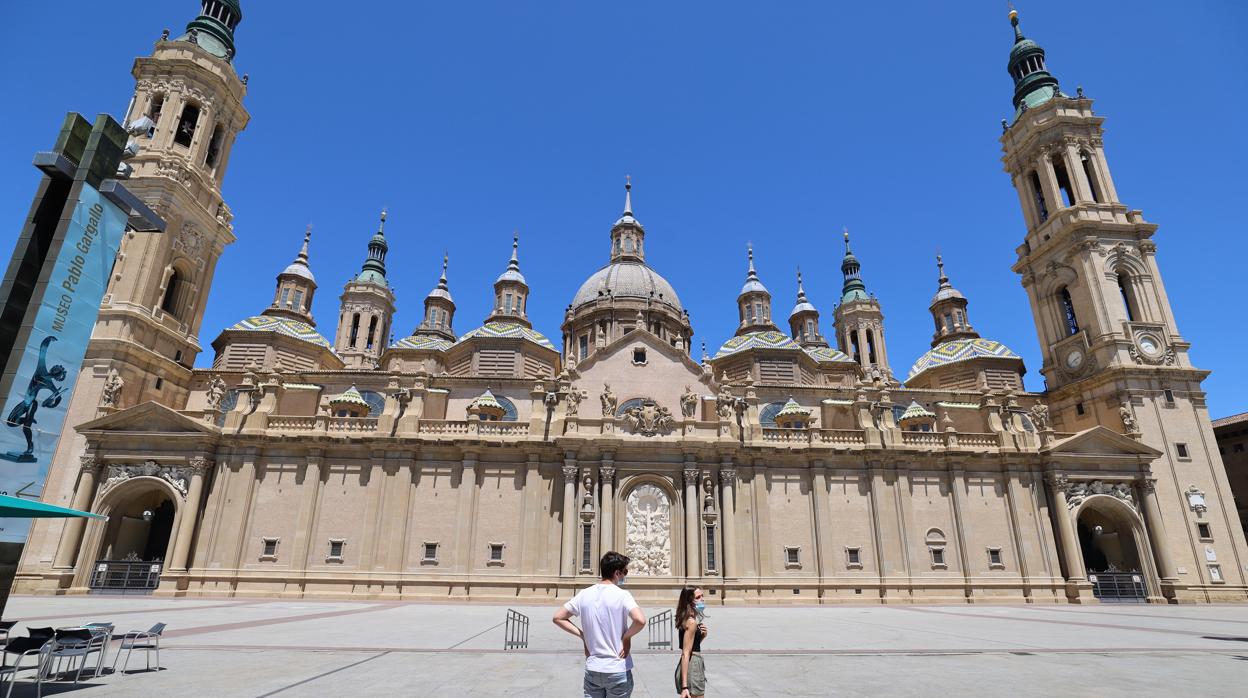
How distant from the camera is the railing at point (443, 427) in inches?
1357

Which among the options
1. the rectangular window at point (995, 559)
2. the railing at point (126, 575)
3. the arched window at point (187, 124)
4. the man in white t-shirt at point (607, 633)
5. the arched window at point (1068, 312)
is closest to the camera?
the man in white t-shirt at point (607, 633)

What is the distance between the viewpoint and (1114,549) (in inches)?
1454

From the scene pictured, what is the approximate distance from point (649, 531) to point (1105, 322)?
33650 millimetres

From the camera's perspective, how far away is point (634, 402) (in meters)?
37.2

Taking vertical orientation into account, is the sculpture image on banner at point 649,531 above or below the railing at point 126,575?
above

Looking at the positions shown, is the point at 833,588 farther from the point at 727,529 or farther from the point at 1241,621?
the point at 1241,621

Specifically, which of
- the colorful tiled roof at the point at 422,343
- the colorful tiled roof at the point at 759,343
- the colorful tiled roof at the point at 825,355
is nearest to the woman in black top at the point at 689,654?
the colorful tiled roof at the point at 759,343

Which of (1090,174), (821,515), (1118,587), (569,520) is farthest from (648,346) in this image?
(1090,174)

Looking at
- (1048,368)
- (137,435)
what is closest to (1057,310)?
(1048,368)

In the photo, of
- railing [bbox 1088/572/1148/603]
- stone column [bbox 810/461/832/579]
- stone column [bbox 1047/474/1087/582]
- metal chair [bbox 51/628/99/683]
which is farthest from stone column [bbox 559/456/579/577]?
railing [bbox 1088/572/1148/603]

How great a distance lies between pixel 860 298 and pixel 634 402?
3883 cm

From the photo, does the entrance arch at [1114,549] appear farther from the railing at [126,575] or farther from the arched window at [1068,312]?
the railing at [126,575]

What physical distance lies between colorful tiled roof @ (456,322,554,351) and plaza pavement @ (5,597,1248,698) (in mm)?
29492

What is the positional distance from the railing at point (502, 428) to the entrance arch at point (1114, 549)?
30.8m
